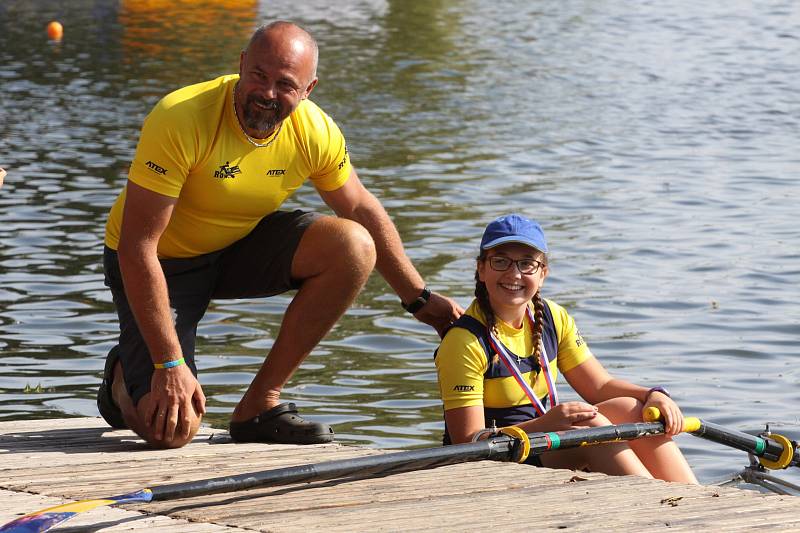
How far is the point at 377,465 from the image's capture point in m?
4.37

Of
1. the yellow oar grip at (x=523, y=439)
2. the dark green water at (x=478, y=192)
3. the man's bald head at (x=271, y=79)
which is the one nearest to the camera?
the yellow oar grip at (x=523, y=439)

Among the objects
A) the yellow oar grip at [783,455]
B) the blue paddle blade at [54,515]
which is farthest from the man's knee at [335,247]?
the yellow oar grip at [783,455]

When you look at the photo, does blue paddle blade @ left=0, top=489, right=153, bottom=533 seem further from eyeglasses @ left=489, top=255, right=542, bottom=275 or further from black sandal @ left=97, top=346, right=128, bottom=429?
eyeglasses @ left=489, top=255, right=542, bottom=275

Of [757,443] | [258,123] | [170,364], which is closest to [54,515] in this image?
[170,364]

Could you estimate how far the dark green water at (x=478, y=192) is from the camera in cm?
A: 767

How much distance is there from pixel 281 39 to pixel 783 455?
258 cm

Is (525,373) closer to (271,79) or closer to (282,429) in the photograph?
(282,429)

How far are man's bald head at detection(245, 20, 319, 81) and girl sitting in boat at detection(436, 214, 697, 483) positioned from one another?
0.97 meters

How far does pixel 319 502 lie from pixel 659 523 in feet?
3.27

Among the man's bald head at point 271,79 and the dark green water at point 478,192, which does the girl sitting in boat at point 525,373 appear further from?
the dark green water at point 478,192

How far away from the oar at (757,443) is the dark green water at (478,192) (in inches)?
28.3

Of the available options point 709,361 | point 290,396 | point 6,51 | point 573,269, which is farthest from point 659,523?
point 6,51

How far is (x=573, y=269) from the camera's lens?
9.97m

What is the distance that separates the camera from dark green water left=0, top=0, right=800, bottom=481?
7.67 m
